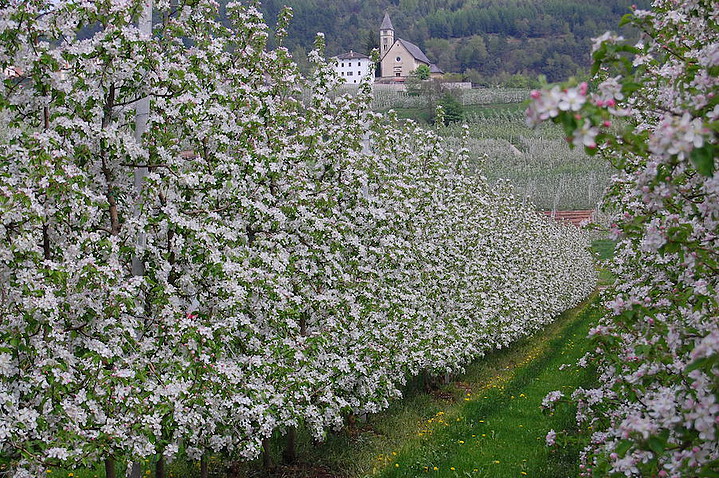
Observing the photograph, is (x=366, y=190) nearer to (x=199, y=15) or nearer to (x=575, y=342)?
(x=199, y=15)

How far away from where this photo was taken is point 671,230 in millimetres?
3141

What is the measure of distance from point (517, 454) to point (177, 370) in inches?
208

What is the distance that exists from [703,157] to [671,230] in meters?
1.05

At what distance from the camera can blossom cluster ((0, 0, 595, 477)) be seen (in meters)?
4.87

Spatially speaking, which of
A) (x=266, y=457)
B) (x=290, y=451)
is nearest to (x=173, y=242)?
(x=266, y=457)

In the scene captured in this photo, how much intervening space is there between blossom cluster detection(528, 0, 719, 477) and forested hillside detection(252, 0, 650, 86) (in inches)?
5271

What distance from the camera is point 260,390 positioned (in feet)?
21.2

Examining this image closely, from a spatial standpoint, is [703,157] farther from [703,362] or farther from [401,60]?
[401,60]

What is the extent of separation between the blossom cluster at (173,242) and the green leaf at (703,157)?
401 centimetres

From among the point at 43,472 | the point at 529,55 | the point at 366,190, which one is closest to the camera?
the point at 43,472

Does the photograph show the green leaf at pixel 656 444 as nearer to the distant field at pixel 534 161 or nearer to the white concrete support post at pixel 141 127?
the white concrete support post at pixel 141 127

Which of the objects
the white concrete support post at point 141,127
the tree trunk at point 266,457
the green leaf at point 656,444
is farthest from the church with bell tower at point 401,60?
the green leaf at point 656,444

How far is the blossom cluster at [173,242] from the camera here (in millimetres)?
4867

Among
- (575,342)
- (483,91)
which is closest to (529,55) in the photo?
(483,91)
